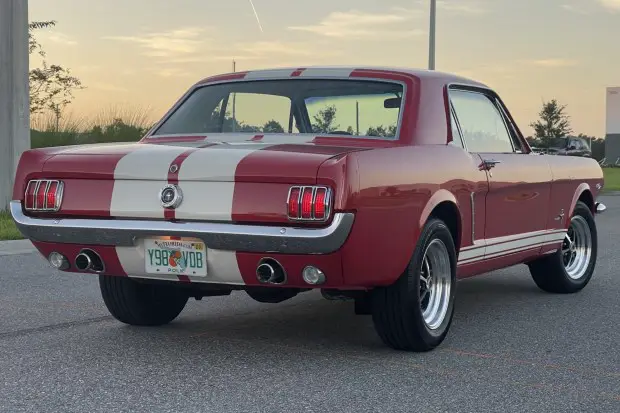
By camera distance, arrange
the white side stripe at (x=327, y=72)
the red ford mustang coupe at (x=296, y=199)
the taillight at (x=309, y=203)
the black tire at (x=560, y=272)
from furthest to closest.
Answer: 1. the black tire at (x=560, y=272)
2. the white side stripe at (x=327, y=72)
3. the red ford mustang coupe at (x=296, y=199)
4. the taillight at (x=309, y=203)

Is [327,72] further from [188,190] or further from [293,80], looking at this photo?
[188,190]

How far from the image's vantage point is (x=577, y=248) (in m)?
8.09

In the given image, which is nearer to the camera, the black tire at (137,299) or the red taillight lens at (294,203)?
the red taillight lens at (294,203)

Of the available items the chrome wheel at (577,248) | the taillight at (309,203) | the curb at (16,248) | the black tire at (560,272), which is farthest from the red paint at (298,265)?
the curb at (16,248)

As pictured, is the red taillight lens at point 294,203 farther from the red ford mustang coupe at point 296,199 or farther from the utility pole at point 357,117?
the utility pole at point 357,117

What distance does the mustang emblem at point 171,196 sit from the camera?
477cm

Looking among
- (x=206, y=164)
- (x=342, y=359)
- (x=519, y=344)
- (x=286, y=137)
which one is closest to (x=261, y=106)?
(x=286, y=137)

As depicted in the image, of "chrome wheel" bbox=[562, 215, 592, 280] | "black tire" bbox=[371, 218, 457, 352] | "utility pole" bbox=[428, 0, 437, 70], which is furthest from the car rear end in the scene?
"utility pole" bbox=[428, 0, 437, 70]

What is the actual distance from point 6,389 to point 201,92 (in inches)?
97.1

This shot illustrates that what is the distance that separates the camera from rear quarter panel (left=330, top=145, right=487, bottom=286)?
4.61m

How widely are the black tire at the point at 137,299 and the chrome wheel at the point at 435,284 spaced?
→ 1437mm

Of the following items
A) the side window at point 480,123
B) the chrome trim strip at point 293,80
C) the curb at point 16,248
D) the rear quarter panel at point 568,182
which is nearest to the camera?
the chrome trim strip at point 293,80

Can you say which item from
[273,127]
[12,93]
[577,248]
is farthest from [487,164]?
[12,93]

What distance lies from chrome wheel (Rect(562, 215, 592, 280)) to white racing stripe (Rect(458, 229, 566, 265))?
1.75 ft
